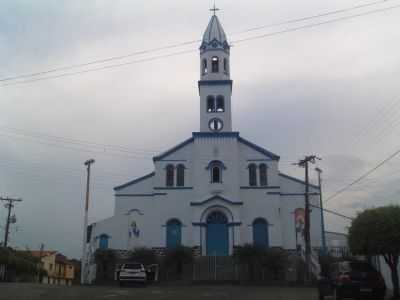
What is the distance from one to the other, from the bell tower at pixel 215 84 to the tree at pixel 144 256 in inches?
439

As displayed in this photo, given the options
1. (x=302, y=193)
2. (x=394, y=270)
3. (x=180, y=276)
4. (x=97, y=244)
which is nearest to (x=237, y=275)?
(x=180, y=276)

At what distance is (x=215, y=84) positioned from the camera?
4094cm

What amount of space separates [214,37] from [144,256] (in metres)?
19.3

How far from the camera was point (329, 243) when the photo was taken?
42.1m

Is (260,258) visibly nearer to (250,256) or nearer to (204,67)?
(250,256)

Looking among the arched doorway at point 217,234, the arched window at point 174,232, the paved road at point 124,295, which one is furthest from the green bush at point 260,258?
the paved road at point 124,295

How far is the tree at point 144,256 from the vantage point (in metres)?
34.8

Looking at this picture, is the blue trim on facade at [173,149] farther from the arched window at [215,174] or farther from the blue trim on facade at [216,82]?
the blue trim on facade at [216,82]

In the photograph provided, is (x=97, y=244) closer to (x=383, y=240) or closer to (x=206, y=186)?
(x=206, y=186)

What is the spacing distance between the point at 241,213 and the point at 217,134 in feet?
22.0

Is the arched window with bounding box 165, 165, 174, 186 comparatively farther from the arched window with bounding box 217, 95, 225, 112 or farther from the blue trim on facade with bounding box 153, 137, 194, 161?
the arched window with bounding box 217, 95, 225, 112

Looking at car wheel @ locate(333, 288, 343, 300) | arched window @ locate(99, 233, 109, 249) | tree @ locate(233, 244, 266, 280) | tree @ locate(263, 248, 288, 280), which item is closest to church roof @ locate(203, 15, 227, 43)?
tree @ locate(233, 244, 266, 280)

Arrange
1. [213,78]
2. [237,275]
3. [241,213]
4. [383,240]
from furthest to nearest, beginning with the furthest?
[213,78]
[241,213]
[237,275]
[383,240]

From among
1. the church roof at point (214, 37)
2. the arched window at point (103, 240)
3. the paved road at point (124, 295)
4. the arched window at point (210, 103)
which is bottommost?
the paved road at point (124, 295)
